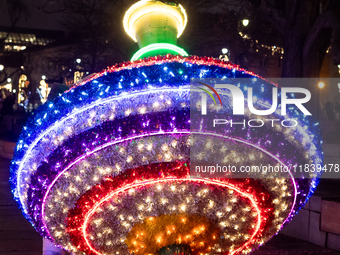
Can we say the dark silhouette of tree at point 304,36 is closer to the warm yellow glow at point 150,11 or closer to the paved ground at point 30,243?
the paved ground at point 30,243

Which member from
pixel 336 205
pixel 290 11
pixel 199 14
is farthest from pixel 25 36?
pixel 336 205

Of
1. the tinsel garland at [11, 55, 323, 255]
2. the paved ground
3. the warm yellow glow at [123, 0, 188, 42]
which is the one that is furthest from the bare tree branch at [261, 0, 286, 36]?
the tinsel garland at [11, 55, 323, 255]

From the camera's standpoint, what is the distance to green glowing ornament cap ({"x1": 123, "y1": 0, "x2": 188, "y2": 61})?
1633 millimetres

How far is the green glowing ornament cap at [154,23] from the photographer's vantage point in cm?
163

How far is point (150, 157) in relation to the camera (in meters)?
1.09

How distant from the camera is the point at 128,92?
111 centimetres

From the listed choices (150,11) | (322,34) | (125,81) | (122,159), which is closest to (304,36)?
(322,34)

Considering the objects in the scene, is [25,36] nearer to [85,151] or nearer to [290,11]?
[290,11]

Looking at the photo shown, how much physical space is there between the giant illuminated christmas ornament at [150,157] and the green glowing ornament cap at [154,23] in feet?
1.45

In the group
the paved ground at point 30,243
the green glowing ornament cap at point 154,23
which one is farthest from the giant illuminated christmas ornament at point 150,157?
the paved ground at point 30,243

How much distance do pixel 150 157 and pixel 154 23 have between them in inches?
35.0

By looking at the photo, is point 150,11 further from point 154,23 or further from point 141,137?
point 141,137

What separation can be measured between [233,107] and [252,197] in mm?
341

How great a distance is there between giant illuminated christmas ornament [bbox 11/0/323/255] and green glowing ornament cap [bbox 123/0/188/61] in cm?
44
